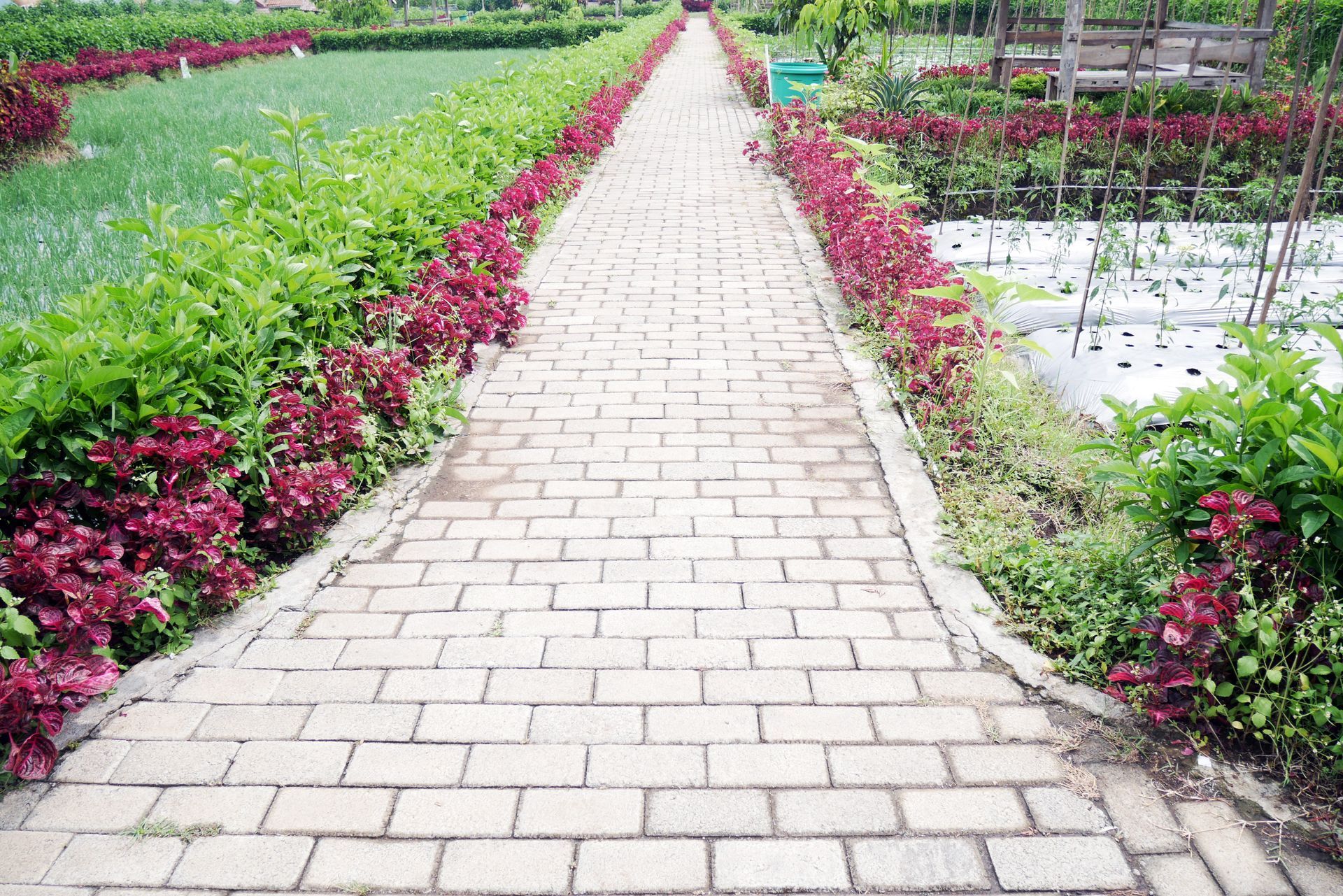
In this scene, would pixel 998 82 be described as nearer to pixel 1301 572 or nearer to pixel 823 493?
pixel 823 493

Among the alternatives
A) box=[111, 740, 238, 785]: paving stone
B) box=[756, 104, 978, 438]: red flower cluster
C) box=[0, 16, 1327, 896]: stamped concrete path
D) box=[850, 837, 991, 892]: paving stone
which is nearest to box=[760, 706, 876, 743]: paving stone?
box=[0, 16, 1327, 896]: stamped concrete path

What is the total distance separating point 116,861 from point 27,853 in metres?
0.24

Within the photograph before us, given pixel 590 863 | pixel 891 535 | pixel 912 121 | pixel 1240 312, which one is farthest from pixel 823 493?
pixel 912 121

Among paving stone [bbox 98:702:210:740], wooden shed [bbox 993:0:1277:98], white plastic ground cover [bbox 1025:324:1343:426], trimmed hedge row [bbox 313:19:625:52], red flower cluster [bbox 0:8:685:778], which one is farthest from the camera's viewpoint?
trimmed hedge row [bbox 313:19:625:52]

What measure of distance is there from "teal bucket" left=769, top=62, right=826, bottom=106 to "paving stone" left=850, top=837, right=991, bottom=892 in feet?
41.7

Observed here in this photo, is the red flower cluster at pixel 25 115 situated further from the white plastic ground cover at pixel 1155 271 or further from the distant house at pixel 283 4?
the distant house at pixel 283 4

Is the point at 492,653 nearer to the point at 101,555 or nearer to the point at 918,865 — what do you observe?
the point at 101,555

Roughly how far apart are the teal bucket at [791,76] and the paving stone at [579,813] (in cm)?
1267

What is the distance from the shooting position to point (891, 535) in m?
3.46

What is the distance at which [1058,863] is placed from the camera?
2.11 meters

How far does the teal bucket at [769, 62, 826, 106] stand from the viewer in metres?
13.3

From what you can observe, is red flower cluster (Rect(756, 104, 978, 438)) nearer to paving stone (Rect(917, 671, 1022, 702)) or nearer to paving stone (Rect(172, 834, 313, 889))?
paving stone (Rect(917, 671, 1022, 702))

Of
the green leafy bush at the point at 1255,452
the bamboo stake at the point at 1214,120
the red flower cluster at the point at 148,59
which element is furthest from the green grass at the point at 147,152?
the bamboo stake at the point at 1214,120

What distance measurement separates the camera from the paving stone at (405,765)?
2355 millimetres
